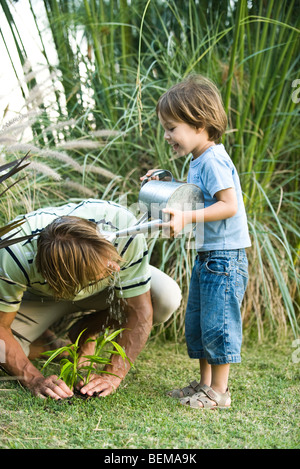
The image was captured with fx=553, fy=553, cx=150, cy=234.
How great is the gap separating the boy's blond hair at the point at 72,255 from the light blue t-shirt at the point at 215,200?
406 millimetres

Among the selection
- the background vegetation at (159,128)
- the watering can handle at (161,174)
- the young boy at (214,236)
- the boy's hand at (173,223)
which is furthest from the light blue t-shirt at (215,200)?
the background vegetation at (159,128)

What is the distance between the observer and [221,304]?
2111mm

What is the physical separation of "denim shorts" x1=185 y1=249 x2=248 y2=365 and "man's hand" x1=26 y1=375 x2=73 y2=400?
550mm

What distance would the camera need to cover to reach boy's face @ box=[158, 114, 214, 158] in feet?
7.04

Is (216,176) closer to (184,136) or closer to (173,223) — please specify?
(184,136)

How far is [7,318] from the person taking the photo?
2158 millimetres

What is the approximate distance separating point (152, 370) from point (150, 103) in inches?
71.4

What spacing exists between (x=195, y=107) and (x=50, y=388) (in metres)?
1.20

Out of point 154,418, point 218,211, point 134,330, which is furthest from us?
point 134,330

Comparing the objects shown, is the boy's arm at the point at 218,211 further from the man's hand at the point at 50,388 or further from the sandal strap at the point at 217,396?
the man's hand at the point at 50,388

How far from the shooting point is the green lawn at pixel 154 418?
169 cm

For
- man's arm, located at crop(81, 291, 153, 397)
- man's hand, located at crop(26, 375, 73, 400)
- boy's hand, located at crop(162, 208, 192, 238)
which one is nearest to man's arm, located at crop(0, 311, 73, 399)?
man's hand, located at crop(26, 375, 73, 400)

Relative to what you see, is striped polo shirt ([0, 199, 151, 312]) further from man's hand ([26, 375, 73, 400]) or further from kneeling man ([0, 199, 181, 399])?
man's hand ([26, 375, 73, 400])

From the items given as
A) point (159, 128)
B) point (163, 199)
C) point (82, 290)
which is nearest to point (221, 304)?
point (163, 199)
